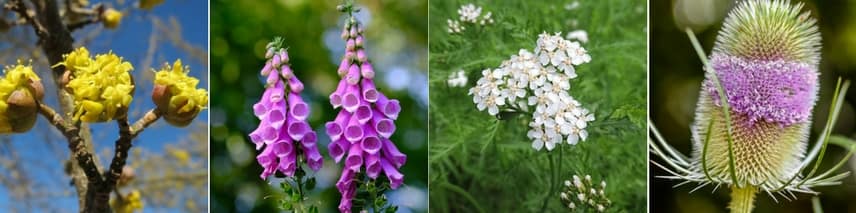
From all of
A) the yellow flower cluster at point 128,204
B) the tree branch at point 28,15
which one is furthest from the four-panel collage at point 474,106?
the tree branch at point 28,15

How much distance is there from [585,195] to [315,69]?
0.71 metres

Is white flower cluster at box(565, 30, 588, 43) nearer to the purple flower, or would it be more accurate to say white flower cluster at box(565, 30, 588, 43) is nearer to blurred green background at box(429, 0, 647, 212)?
blurred green background at box(429, 0, 647, 212)

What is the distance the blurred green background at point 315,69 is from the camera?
7.59 ft

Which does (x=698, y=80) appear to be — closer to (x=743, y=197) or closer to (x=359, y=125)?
(x=743, y=197)

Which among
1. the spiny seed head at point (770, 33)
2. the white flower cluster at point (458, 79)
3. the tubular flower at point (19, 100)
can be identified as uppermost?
the spiny seed head at point (770, 33)

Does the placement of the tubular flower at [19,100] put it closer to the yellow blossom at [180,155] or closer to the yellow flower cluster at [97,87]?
the yellow flower cluster at [97,87]

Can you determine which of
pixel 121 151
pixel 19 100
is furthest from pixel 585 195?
pixel 19 100

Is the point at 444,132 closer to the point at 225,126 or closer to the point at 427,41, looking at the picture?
the point at 427,41

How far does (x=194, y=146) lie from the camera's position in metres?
2.25

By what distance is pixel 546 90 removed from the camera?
2.09 m

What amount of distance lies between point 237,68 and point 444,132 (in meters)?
0.54

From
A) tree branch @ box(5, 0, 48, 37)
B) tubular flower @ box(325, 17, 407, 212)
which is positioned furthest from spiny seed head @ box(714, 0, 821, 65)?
tree branch @ box(5, 0, 48, 37)

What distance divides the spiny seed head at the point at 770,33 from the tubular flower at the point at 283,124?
887 millimetres

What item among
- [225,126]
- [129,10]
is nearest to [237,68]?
[225,126]
